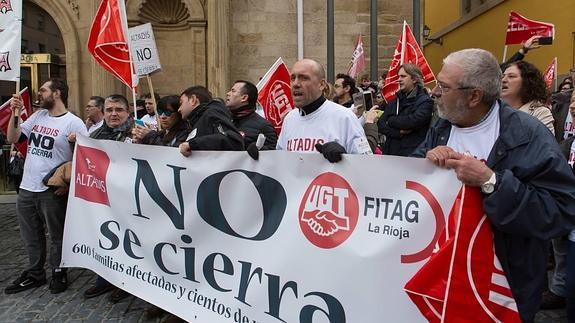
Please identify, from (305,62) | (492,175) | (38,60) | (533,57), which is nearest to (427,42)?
(533,57)

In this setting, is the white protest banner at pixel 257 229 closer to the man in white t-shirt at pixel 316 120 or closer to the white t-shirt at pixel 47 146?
the white t-shirt at pixel 47 146

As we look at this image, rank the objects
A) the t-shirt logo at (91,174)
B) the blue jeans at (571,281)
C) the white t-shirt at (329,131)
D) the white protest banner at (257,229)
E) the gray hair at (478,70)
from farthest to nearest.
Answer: the t-shirt logo at (91,174), the white t-shirt at (329,131), the blue jeans at (571,281), the white protest banner at (257,229), the gray hair at (478,70)

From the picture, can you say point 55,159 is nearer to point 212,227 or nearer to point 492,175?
point 212,227

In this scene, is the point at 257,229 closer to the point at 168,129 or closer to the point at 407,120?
the point at 168,129

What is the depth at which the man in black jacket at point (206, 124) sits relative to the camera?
3.76m

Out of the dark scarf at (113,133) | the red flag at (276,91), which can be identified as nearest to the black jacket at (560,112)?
the red flag at (276,91)

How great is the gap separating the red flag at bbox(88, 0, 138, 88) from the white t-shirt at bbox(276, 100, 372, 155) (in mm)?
2364

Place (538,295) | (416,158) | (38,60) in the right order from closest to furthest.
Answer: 1. (538,295)
2. (416,158)
3. (38,60)

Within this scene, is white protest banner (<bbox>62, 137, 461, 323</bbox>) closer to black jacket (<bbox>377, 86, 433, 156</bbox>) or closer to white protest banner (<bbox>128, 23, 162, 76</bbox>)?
white protest banner (<bbox>128, 23, 162, 76</bbox>)

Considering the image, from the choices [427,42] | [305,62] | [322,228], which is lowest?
[322,228]

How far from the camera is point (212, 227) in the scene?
348 centimetres

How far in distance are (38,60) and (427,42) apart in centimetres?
2057

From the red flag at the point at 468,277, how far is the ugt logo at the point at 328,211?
0.66 metres

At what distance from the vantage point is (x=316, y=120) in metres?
3.78
